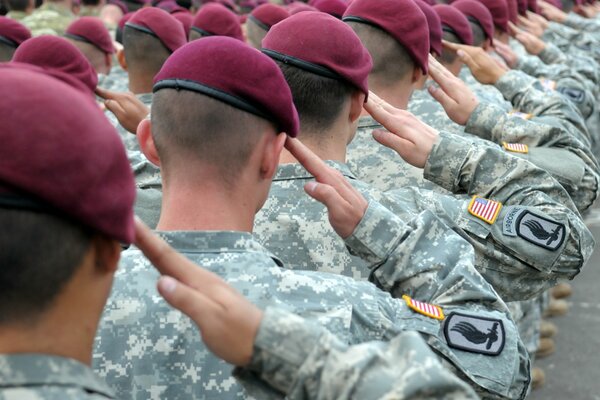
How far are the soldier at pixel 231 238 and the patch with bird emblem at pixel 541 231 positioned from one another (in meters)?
0.63

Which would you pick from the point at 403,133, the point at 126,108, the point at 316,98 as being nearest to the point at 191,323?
the point at 316,98

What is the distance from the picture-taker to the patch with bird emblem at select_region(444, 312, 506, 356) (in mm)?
2090

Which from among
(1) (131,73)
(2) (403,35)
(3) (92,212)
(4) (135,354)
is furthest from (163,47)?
(3) (92,212)

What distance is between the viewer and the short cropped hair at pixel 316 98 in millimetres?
2467

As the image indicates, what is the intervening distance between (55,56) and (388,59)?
4.35ft

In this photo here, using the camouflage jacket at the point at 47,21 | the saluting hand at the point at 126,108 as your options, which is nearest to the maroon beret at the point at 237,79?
the saluting hand at the point at 126,108

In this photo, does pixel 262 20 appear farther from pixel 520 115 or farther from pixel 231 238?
pixel 231 238

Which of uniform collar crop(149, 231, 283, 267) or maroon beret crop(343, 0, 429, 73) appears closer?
uniform collar crop(149, 231, 283, 267)

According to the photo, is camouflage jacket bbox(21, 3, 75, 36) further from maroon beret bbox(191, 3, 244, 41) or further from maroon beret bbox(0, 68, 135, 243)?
maroon beret bbox(0, 68, 135, 243)

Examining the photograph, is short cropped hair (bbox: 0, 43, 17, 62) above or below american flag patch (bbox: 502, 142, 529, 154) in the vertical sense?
below

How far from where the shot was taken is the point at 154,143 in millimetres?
1944

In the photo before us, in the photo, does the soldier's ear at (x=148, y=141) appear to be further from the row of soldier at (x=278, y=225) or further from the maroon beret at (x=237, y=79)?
the maroon beret at (x=237, y=79)

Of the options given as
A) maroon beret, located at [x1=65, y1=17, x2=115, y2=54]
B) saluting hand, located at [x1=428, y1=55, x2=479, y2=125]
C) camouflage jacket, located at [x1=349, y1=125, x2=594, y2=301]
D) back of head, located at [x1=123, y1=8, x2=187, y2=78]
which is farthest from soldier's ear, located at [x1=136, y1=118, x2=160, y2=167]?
maroon beret, located at [x1=65, y1=17, x2=115, y2=54]

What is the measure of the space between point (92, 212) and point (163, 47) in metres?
3.38
